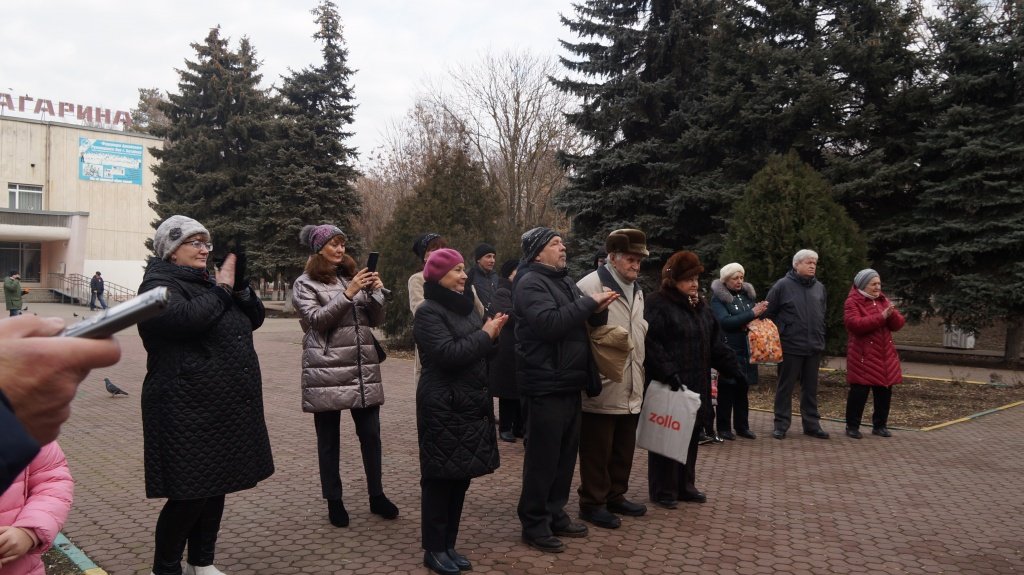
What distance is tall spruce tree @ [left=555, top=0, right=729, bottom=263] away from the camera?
61.9 feet

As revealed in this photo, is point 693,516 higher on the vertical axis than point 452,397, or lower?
lower

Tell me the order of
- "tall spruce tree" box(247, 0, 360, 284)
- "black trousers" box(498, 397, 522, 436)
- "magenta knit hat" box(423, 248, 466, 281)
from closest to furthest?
"magenta knit hat" box(423, 248, 466, 281), "black trousers" box(498, 397, 522, 436), "tall spruce tree" box(247, 0, 360, 284)

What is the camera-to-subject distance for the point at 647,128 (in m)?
20.0

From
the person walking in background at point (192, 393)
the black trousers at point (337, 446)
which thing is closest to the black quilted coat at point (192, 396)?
the person walking in background at point (192, 393)

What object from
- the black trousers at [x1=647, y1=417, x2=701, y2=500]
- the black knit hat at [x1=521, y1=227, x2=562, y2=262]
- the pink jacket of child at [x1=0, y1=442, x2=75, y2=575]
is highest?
the black knit hat at [x1=521, y1=227, x2=562, y2=262]

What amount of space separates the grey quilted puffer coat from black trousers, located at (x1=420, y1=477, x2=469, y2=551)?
1053 millimetres

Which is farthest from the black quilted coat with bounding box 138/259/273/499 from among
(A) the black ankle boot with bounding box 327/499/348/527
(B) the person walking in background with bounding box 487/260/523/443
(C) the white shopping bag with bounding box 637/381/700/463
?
(B) the person walking in background with bounding box 487/260/523/443

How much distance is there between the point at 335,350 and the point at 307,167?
93.0 ft

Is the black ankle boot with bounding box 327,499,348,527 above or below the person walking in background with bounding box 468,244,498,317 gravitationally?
below

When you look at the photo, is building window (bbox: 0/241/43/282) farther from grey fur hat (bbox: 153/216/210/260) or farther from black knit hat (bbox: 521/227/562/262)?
black knit hat (bbox: 521/227/562/262)

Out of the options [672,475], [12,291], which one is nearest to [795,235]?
[672,475]

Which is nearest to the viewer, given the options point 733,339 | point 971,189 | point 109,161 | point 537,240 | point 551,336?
point 551,336

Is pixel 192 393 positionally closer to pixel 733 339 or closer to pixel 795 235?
pixel 733 339

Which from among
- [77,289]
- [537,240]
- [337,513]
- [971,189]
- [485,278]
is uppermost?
[971,189]
